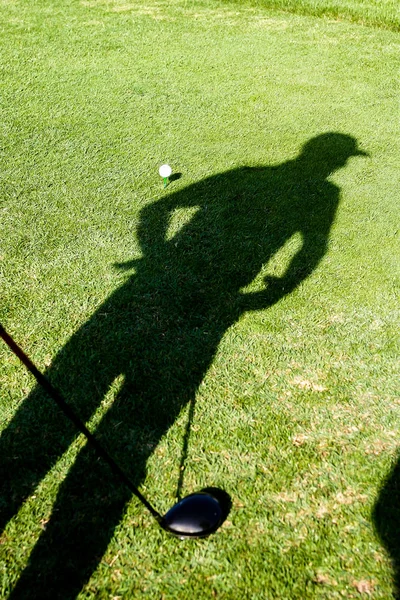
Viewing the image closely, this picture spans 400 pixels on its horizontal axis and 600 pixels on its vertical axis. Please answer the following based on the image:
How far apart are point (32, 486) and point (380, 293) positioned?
312 cm

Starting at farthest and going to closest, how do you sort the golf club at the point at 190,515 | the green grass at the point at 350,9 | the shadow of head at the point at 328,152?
the green grass at the point at 350,9
the shadow of head at the point at 328,152
the golf club at the point at 190,515

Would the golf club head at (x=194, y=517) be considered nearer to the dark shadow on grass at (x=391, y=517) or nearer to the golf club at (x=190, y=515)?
the golf club at (x=190, y=515)

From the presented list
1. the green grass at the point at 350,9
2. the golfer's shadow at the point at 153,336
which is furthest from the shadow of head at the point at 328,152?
the green grass at the point at 350,9

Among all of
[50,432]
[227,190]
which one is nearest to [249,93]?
[227,190]

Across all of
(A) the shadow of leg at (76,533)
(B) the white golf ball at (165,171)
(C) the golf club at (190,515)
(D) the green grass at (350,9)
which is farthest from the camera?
(D) the green grass at (350,9)

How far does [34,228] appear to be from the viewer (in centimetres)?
484

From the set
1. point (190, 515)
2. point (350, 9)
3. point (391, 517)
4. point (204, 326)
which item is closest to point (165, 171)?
point (204, 326)

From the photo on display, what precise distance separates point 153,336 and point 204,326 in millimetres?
415

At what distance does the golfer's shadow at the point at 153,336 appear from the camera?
2.70 m

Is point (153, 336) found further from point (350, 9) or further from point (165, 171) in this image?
point (350, 9)

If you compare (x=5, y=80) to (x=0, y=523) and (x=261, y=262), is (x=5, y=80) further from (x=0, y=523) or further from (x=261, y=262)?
(x=0, y=523)

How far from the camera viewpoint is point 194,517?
102 inches

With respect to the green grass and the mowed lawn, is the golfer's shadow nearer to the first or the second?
the mowed lawn

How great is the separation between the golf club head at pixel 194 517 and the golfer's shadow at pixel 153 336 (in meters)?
0.33
